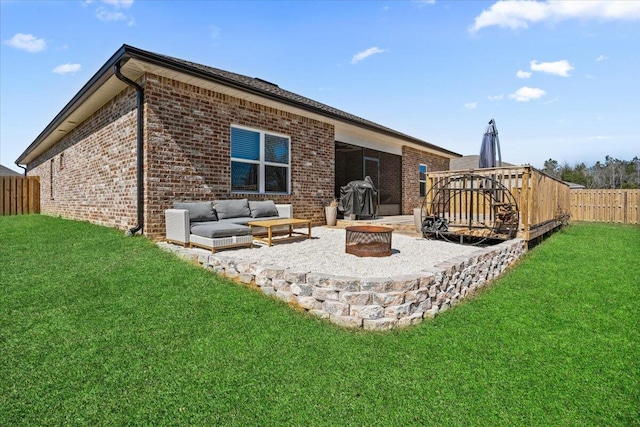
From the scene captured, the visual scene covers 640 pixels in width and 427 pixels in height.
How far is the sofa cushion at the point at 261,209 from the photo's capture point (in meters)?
7.28

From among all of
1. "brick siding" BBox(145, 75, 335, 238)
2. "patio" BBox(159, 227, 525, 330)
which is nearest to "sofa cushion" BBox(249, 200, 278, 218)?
"brick siding" BBox(145, 75, 335, 238)

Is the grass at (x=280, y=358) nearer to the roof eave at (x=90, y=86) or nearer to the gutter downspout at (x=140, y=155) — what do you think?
the gutter downspout at (x=140, y=155)

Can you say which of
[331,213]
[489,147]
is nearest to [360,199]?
[331,213]

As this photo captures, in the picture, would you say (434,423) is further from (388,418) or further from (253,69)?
(253,69)

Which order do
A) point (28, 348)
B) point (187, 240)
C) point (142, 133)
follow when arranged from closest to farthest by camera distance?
1. point (28, 348)
2. point (187, 240)
3. point (142, 133)

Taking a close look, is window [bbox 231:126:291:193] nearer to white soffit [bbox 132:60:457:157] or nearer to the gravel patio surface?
white soffit [bbox 132:60:457:157]

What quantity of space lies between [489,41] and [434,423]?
8.58 m

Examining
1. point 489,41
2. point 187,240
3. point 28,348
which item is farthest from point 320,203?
point 28,348

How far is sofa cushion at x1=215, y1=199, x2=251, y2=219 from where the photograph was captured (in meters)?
6.79

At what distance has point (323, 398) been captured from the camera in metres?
2.32

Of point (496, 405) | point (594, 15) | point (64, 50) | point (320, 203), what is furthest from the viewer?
point (320, 203)

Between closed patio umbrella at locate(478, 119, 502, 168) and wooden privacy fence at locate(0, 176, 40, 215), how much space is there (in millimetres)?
19290

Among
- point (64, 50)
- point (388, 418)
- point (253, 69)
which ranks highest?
point (253, 69)

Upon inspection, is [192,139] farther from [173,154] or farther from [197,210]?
[197,210]
